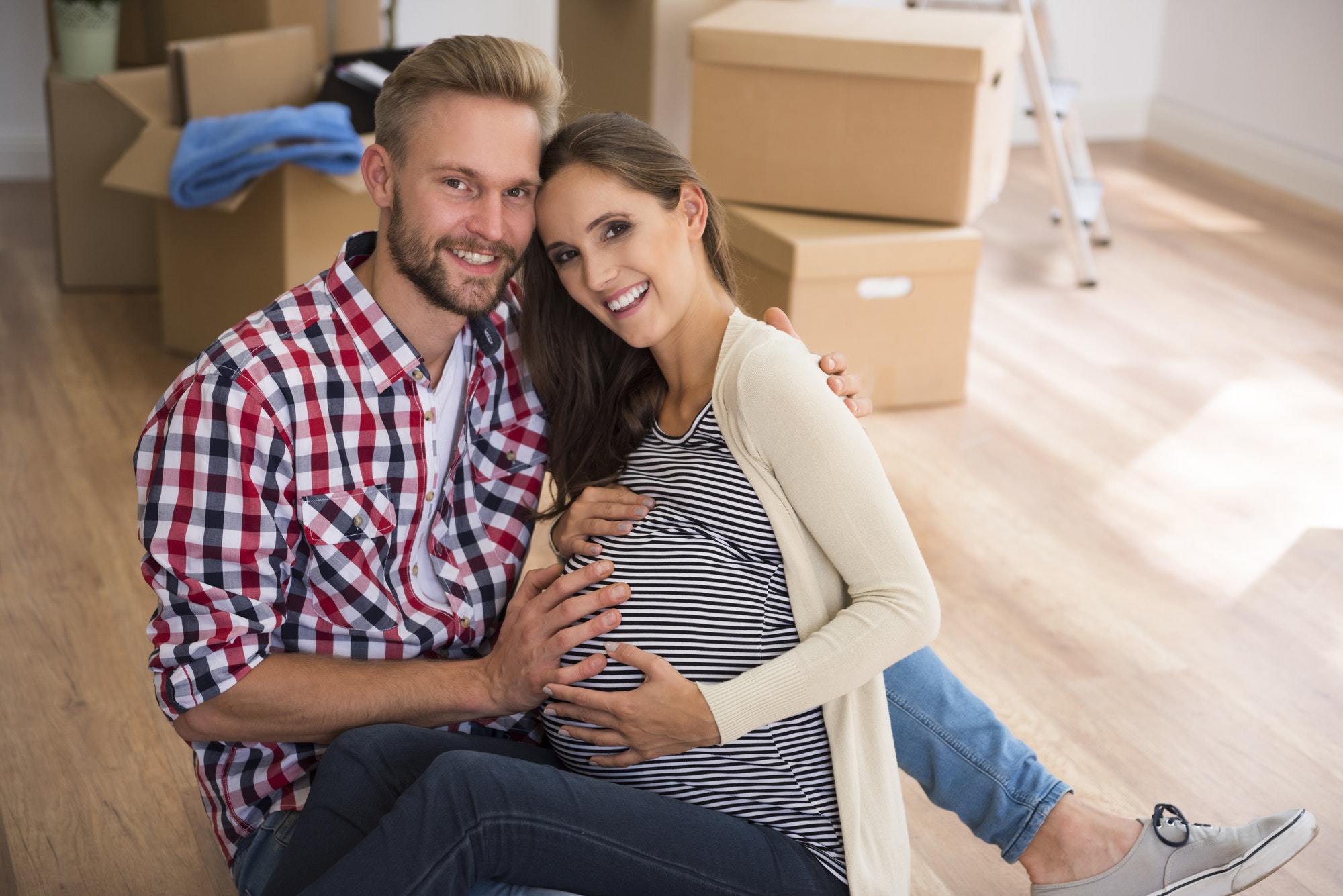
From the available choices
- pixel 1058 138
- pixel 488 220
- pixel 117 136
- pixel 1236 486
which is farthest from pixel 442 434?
pixel 1058 138

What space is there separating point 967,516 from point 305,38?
1.91 meters

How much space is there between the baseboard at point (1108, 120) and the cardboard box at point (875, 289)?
7.65 ft

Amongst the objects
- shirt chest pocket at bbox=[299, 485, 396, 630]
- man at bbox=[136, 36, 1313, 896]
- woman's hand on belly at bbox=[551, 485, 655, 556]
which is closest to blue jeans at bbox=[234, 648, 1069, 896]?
man at bbox=[136, 36, 1313, 896]

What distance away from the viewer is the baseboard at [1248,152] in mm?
4215

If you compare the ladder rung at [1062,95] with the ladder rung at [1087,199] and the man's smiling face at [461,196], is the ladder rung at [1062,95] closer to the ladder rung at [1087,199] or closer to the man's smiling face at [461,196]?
the ladder rung at [1087,199]

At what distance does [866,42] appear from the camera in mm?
2670

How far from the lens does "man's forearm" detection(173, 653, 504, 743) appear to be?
125 cm

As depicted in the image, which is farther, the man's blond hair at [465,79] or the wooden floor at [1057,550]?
the wooden floor at [1057,550]

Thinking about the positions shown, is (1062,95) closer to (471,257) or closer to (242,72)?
(242,72)

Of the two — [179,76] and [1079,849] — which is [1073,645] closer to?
[1079,849]

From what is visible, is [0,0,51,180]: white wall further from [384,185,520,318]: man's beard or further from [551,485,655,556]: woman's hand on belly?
[551,485,655,556]: woman's hand on belly

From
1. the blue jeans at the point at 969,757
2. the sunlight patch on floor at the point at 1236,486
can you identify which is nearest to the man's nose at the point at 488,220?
the blue jeans at the point at 969,757

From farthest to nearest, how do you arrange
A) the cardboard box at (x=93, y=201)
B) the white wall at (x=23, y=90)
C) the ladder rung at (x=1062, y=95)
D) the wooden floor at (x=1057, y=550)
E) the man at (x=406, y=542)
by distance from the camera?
the white wall at (x=23, y=90) < the ladder rung at (x=1062, y=95) < the cardboard box at (x=93, y=201) < the wooden floor at (x=1057, y=550) < the man at (x=406, y=542)

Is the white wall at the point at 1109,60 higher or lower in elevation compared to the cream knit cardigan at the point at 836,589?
higher
